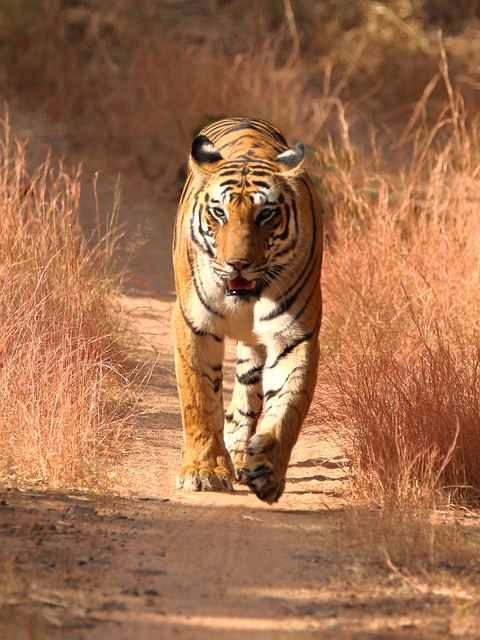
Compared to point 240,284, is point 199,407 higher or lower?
lower

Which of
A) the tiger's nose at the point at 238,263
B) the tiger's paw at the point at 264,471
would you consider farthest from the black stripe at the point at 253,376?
the tiger's nose at the point at 238,263

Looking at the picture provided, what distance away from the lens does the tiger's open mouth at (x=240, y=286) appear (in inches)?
185

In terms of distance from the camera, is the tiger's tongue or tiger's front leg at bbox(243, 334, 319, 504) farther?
the tiger's tongue

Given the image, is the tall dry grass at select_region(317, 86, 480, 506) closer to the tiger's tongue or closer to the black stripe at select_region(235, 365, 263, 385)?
the black stripe at select_region(235, 365, 263, 385)

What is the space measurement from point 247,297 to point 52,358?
1174mm

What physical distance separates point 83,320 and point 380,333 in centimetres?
162

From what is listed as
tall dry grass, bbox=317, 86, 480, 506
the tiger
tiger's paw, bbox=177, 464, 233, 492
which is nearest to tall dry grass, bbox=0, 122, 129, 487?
tiger's paw, bbox=177, 464, 233, 492

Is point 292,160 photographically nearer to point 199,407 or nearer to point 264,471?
point 199,407

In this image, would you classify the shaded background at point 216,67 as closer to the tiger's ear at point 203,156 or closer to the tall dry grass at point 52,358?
the tall dry grass at point 52,358

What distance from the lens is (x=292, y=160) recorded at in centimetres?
499

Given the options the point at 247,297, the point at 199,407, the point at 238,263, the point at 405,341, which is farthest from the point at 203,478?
the point at 405,341

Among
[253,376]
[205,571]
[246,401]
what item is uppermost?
[253,376]

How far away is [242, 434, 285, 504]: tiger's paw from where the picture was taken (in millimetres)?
4500

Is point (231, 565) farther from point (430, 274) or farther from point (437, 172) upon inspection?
point (437, 172)
